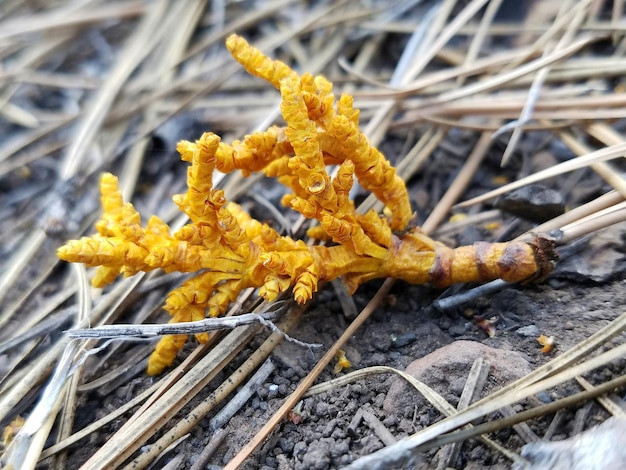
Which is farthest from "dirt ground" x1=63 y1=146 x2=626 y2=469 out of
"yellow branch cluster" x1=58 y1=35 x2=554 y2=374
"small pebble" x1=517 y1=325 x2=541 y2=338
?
"yellow branch cluster" x1=58 y1=35 x2=554 y2=374

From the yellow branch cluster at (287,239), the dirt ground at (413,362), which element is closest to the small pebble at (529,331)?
the dirt ground at (413,362)

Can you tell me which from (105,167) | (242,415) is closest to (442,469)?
(242,415)

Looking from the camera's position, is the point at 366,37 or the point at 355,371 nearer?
the point at 355,371

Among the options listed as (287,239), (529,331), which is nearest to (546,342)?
(529,331)

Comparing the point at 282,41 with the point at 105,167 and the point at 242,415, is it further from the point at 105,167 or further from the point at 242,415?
the point at 242,415

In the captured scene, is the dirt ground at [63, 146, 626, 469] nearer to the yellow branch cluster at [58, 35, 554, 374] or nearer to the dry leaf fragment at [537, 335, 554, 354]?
the dry leaf fragment at [537, 335, 554, 354]

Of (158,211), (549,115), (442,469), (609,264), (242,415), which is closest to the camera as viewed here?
(442,469)
